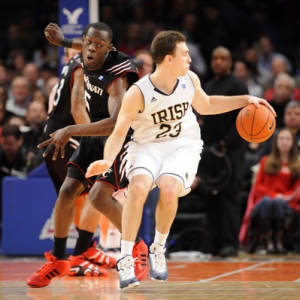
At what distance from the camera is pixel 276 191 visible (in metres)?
9.36

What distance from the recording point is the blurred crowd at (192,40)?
11.1 m

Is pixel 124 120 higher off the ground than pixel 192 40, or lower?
lower

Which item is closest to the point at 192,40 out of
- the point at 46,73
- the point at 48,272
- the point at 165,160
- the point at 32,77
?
the point at 46,73

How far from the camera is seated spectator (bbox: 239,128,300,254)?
9.09m

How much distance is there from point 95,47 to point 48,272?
177 cm

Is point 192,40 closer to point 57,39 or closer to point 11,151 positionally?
point 11,151

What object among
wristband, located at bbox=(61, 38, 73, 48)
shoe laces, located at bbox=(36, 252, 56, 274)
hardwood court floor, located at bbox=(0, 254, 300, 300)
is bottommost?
hardwood court floor, located at bbox=(0, 254, 300, 300)

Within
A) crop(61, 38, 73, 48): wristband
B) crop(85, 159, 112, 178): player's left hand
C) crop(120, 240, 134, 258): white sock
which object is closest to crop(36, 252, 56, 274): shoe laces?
crop(120, 240, 134, 258): white sock

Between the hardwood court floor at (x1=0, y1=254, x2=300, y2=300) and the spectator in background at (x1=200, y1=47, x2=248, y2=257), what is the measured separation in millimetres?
860

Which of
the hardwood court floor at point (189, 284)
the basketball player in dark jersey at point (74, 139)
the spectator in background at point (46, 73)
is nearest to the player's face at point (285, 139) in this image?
the hardwood court floor at point (189, 284)

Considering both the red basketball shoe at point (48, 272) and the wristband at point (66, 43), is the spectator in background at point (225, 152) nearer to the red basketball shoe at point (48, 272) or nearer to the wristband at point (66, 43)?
the wristband at point (66, 43)

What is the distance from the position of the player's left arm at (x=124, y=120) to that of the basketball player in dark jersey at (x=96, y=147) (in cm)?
36

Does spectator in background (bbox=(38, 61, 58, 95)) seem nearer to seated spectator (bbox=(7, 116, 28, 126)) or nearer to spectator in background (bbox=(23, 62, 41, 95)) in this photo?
spectator in background (bbox=(23, 62, 41, 95))

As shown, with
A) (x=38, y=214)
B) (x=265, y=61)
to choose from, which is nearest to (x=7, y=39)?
(x=265, y=61)
